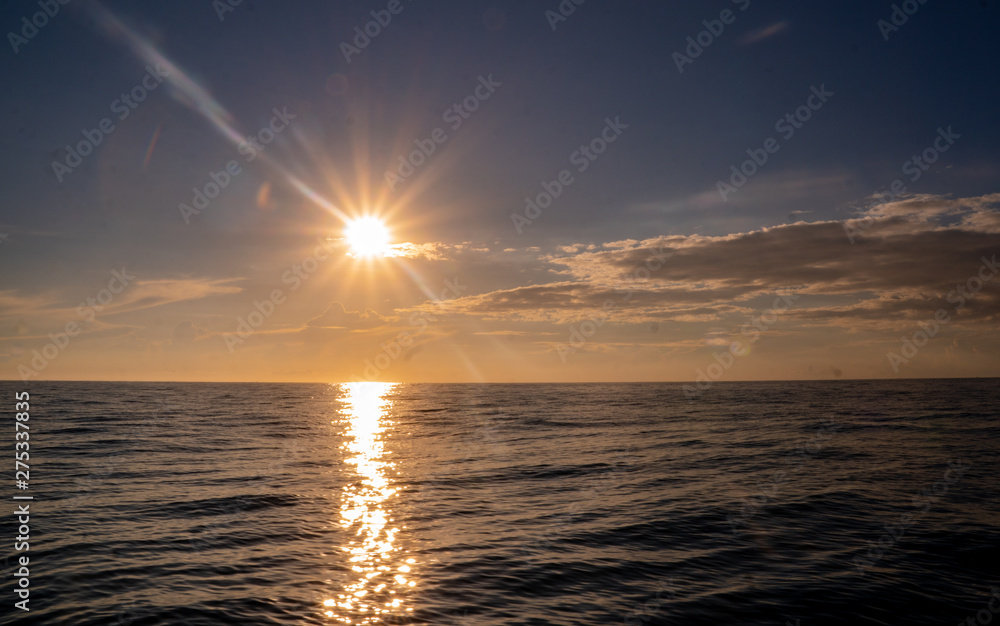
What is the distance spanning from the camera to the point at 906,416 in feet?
183

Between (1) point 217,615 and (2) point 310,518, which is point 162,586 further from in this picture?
(2) point 310,518

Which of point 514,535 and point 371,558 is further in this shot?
point 514,535

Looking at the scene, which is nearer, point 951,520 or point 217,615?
point 217,615

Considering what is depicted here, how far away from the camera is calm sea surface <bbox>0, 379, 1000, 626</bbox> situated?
11609mm

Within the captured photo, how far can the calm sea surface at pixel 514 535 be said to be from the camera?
457 inches

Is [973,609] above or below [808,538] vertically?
below

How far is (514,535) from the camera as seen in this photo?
16.6m

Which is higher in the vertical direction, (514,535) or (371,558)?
(514,535)

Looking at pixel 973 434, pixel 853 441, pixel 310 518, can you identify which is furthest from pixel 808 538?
pixel 973 434

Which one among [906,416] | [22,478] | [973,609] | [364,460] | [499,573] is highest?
[906,416]

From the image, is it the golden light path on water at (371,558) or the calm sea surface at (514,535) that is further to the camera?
the calm sea surface at (514,535)

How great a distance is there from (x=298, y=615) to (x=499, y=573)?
467cm

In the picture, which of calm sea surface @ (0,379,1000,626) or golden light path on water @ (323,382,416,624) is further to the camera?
calm sea surface @ (0,379,1000,626)

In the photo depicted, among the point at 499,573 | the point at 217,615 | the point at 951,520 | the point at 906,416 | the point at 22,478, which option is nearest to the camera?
the point at 217,615
